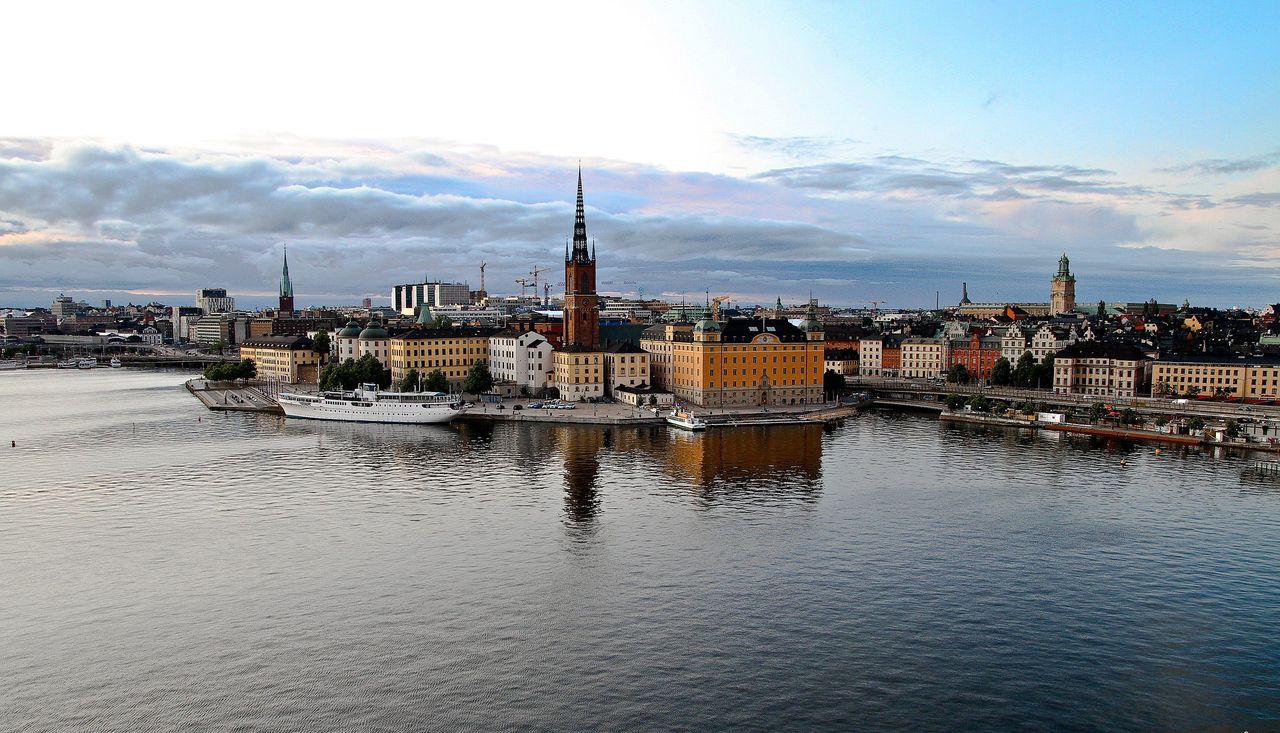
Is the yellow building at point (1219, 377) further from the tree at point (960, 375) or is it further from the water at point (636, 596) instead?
the water at point (636, 596)

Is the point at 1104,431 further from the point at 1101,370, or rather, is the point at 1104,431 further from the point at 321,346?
the point at 321,346

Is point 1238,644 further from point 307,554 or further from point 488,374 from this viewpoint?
point 488,374

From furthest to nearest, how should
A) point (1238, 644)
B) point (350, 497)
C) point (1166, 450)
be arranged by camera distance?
point (1166, 450) → point (350, 497) → point (1238, 644)

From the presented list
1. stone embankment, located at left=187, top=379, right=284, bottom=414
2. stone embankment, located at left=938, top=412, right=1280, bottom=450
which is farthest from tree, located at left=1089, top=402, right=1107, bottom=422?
stone embankment, located at left=187, top=379, right=284, bottom=414

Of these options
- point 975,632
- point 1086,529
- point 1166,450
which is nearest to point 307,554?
point 975,632

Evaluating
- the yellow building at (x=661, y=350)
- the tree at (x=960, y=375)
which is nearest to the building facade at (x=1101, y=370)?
the tree at (x=960, y=375)

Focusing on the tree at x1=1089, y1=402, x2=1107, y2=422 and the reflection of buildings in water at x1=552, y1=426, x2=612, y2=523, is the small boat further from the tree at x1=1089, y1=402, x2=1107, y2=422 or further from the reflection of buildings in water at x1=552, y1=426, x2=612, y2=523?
the tree at x1=1089, y1=402, x2=1107, y2=422

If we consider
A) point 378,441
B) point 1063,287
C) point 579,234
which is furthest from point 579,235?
point 1063,287
